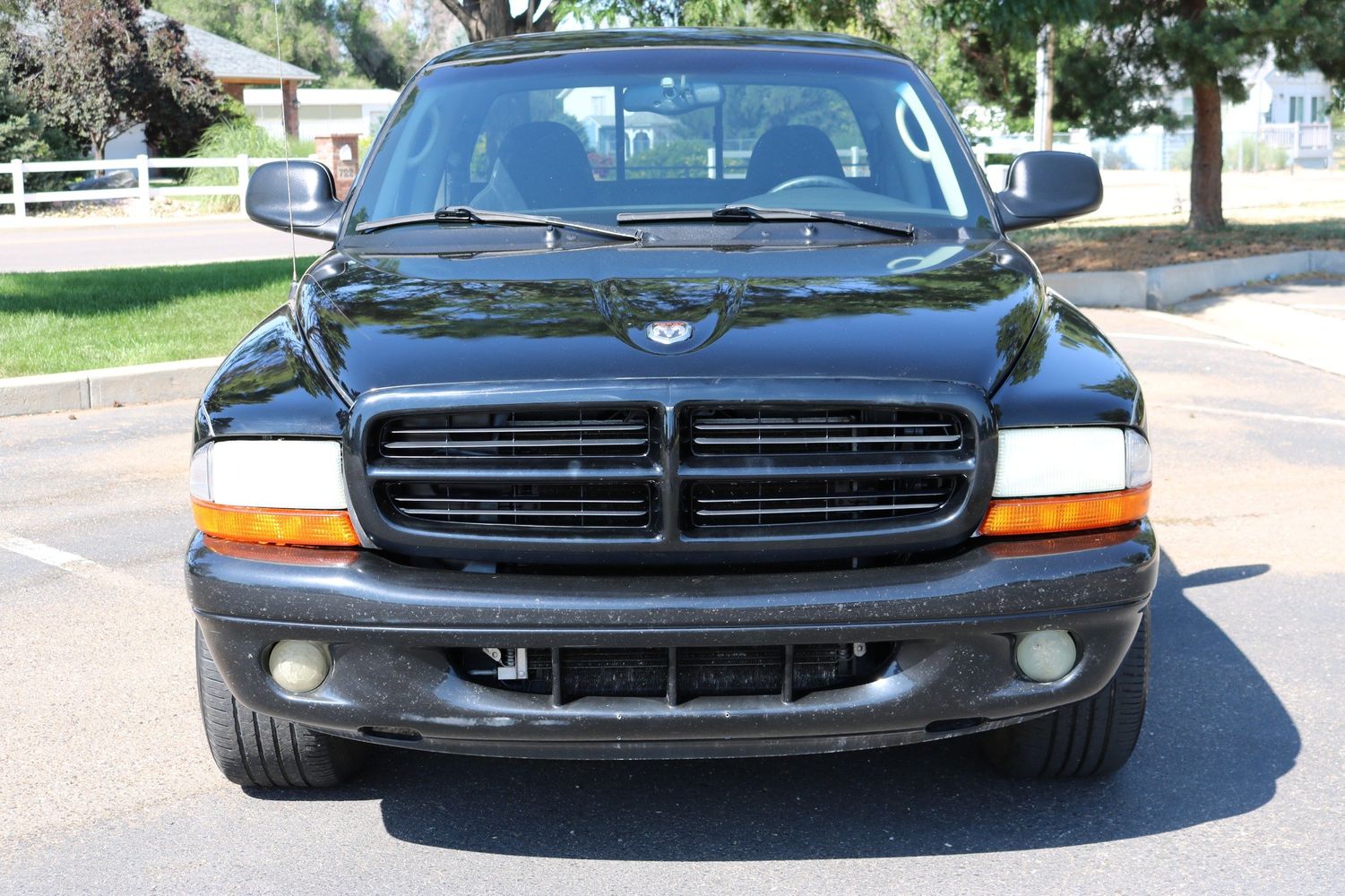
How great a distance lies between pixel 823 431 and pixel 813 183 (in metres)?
1.46

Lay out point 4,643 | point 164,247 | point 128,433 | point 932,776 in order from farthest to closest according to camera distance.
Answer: point 164,247 < point 128,433 < point 4,643 < point 932,776

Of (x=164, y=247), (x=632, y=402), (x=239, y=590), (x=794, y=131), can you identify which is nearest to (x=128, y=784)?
(x=239, y=590)

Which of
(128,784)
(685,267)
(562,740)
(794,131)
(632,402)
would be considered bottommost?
(128,784)

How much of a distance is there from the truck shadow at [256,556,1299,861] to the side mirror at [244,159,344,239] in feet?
5.24

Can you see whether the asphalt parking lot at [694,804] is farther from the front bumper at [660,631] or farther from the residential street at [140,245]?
the residential street at [140,245]

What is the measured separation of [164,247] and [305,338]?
18.9 m

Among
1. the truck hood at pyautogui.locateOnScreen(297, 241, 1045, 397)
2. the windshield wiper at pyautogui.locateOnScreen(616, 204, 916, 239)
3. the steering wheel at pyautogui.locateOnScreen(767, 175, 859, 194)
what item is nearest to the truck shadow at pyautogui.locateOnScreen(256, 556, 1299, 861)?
the truck hood at pyautogui.locateOnScreen(297, 241, 1045, 397)

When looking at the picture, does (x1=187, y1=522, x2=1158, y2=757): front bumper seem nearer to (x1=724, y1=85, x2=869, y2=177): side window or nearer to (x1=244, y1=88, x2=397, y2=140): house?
(x1=724, y1=85, x2=869, y2=177): side window

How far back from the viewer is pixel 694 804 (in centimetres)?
354

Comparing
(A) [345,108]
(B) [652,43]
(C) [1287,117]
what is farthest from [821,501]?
(C) [1287,117]

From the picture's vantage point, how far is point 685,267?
3.54 metres

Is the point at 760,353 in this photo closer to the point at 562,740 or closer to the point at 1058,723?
the point at 562,740

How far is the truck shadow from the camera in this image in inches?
132

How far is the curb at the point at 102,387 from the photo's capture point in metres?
8.81
